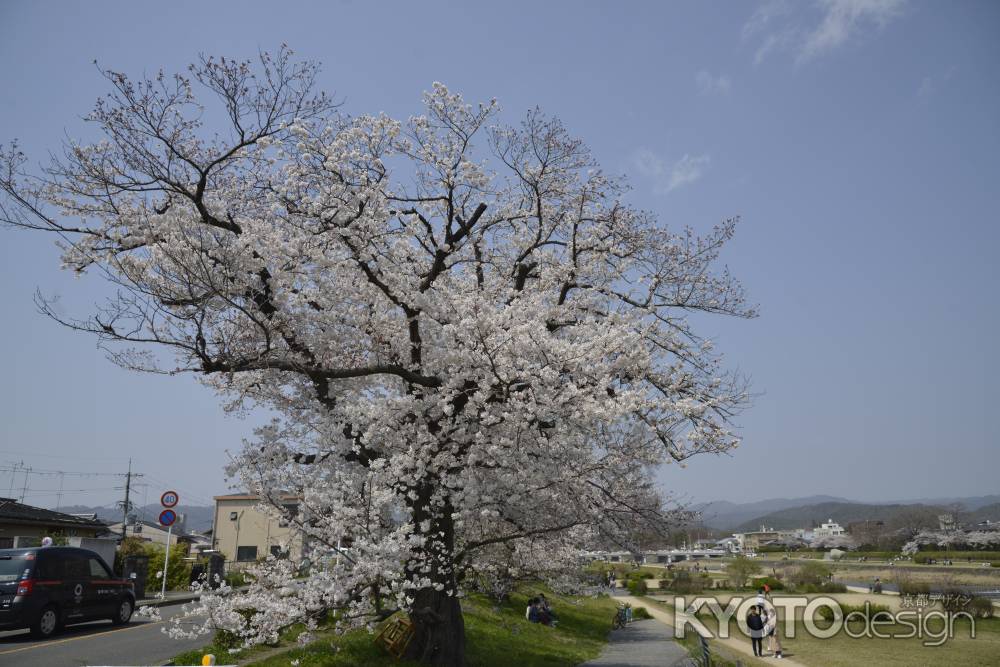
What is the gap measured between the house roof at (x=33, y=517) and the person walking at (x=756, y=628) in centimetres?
2621

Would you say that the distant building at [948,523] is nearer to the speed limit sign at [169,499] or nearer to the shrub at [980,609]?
the shrub at [980,609]

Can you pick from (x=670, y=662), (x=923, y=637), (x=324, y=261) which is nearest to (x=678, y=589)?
(x=923, y=637)

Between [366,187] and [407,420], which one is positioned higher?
[366,187]

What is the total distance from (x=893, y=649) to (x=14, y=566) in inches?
964

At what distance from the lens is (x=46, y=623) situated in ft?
41.0

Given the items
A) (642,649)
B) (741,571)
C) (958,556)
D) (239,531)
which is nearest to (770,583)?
(741,571)

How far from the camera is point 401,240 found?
1187 cm

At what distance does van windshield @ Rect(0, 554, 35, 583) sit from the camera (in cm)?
1208

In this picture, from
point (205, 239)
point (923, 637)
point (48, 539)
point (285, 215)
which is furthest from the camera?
point (923, 637)

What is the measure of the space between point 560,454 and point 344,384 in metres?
4.08

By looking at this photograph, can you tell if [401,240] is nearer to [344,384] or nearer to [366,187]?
[366,187]

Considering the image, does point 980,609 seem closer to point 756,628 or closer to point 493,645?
point 756,628

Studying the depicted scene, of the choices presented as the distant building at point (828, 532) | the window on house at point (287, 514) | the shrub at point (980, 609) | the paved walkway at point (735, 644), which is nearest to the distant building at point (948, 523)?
the distant building at point (828, 532)

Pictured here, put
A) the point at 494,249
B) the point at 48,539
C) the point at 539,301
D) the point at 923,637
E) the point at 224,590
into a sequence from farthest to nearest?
1. the point at 923,637
2. the point at 48,539
3. the point at 494,249
4. the point at 539,301
5. the point at 224,590
